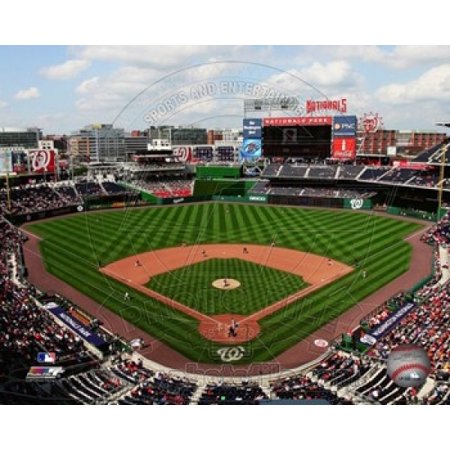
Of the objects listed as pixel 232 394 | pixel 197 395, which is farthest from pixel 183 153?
pixel 232 394


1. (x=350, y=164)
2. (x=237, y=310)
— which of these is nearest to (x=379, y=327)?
(x=237, y=310)

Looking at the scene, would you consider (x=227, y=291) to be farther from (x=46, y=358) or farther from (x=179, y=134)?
(x=179, y=134)

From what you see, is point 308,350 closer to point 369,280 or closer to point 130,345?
point 130,345

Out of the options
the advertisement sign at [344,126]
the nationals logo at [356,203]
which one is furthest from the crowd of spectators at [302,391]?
the advertisement sign at [344,126]

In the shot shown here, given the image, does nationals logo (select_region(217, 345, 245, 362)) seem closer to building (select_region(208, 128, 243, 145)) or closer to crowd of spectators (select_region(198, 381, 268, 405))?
crowd of spectators (select_region(198, 381, 268, 405))

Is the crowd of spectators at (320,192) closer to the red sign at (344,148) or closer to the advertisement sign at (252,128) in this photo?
the red sign at (344,148)
